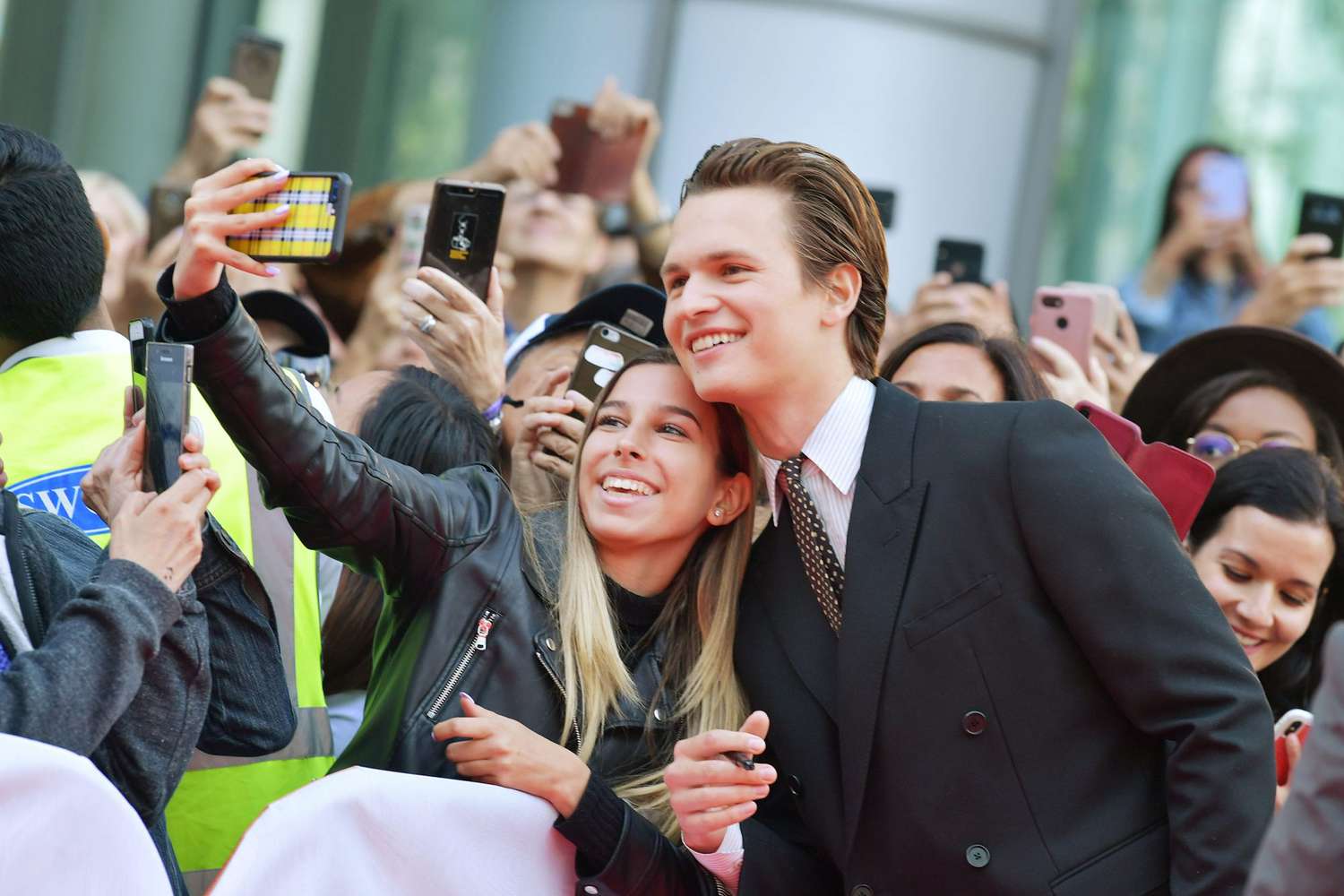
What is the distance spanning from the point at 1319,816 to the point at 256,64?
4443mm

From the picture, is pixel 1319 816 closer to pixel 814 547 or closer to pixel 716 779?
pixel 716 779

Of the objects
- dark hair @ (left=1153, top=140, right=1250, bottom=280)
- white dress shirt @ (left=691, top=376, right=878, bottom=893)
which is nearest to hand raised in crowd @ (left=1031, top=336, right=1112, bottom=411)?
white dress shirt @ (left=691, top=376, right=878, bottom=893)

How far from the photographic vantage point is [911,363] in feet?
13.8

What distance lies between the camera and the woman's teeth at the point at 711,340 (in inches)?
118

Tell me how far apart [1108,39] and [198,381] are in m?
7.57

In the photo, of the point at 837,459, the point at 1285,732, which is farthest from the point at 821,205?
the point at 1285,732

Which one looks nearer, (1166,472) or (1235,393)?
(1166,472)

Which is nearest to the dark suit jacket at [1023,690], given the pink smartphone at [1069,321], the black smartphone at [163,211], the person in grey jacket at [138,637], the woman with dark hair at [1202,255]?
the person in grey jacket at [138,637]

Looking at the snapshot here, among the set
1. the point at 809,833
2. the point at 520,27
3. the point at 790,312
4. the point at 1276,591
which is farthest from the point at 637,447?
the point at 520,27

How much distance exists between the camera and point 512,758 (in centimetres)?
281

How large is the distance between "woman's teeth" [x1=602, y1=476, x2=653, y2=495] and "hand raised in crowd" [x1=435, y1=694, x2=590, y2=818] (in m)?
0.55

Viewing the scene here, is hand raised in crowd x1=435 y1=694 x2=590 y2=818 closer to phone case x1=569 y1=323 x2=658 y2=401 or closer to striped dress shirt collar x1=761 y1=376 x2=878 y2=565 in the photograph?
striped dress shirt collar x1=761 y1=376 x2=878 y2=565

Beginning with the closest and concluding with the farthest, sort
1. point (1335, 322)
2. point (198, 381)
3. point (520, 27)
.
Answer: point (198, 381) → point (520, 27) → point (1335, 322)

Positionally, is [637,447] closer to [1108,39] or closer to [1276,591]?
[1276,591]
